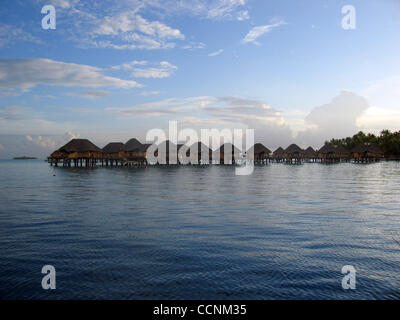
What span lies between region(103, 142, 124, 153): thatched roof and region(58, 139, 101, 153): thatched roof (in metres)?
8.00

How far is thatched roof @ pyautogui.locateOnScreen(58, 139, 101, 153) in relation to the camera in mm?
64938

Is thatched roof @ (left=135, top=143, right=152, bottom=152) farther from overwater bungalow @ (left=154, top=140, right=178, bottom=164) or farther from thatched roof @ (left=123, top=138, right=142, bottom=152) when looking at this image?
overwater bungalow @ (left=154, top=140, right=178, bottom=164)

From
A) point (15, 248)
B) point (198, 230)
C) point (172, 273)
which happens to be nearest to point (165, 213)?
point (198, 230)

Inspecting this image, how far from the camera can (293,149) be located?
9562 centimetres

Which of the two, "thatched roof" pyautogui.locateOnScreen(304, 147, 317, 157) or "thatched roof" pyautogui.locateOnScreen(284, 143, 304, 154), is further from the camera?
"thatched roof" pyautogui.locateOnScreen(304, 147, 317, 157)

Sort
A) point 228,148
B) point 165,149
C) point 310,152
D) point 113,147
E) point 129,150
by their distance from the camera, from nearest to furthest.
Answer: point 129,150
point 113,147
point 165,149
point 228,148
point 310,152

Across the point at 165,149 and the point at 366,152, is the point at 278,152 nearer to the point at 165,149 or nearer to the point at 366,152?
the point at 366,152

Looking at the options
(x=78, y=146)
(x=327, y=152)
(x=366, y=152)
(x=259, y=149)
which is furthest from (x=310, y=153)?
(x=78, y=146)

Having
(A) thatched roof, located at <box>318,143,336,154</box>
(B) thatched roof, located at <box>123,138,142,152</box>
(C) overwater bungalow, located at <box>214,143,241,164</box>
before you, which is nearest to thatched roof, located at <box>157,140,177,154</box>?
(B) thatched roof, located at <box>123,138,142,152</box>

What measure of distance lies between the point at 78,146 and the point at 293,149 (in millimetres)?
60799

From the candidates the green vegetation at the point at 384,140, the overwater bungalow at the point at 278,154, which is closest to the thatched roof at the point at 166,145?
the overwater bungalow at the point at 278,154

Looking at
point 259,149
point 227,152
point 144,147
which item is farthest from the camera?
point 259,149
